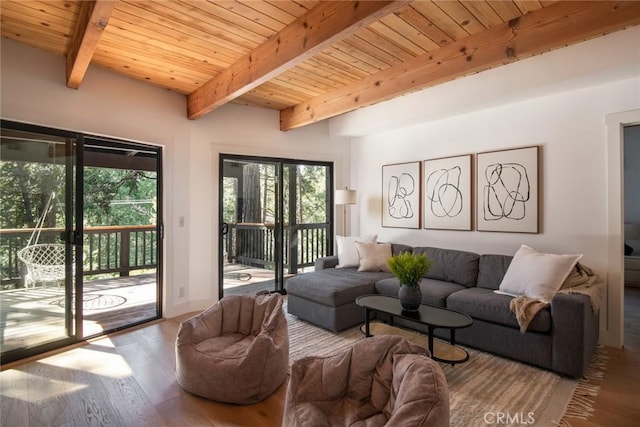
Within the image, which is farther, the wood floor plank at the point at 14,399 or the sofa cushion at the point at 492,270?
the sofa cushion at the point at 492,270

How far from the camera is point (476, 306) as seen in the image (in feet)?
9.58

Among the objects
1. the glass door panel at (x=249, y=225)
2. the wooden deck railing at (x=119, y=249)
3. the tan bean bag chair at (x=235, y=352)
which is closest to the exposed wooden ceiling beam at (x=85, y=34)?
the wooden deck railing at (x=119, y=249)

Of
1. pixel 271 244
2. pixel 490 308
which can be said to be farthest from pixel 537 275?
pixel 271 244

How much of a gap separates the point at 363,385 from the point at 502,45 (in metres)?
2.70

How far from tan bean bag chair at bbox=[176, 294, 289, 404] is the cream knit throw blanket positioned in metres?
1.89

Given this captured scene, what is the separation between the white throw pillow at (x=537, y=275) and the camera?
2770 mm

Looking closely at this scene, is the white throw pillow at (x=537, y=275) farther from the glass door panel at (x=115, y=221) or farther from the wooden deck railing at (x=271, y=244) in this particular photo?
the glass door panel at (x=115, y=221)

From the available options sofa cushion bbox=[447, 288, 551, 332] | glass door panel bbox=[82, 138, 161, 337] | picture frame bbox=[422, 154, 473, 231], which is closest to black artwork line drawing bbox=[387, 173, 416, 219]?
picture frame bbox=[422, 154, 473, 231]

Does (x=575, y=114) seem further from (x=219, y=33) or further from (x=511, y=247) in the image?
(x=219, y=33)

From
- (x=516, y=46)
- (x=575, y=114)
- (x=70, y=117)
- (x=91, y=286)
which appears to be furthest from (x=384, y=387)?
(x=91, y=286)

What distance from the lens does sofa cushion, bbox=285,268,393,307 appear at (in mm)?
3412

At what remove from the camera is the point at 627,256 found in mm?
5230

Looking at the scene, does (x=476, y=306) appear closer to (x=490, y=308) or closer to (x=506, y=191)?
(x=490, y=308)

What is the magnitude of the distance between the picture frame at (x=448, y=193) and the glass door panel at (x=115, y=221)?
3.44 meters
